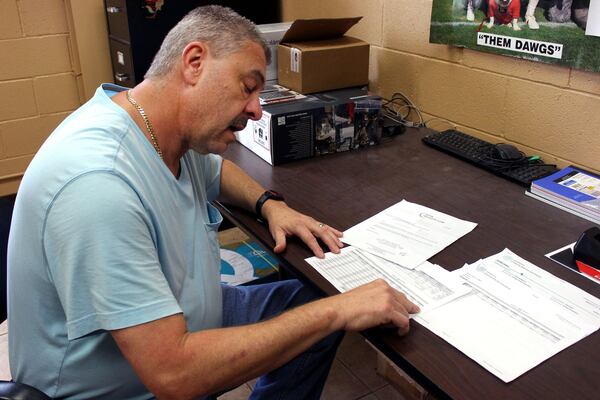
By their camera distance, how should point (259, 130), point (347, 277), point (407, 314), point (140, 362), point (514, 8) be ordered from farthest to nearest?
1. point (259, 130)
2. point (514, 8)
3. point (347, 277)
4. point (407, 314)
5. point (140, 362)

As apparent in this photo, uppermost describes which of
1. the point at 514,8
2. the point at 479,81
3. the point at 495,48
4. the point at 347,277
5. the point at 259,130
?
the point at 514,8

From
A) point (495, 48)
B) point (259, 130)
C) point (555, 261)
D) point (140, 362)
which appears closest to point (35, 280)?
point (140, 362)

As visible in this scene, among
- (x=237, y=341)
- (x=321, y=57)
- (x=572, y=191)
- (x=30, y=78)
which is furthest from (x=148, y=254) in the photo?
(x=30, y=78)

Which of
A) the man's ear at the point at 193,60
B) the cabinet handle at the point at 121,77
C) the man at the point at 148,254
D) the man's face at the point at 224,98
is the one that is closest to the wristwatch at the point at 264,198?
the man at the point at 148,254

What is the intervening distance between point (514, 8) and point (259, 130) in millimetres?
805

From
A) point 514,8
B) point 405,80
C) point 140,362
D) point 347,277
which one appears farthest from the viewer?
point 405,80

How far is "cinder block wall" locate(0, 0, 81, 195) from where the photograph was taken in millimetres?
2469

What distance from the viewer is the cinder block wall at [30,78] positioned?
2.47 metres

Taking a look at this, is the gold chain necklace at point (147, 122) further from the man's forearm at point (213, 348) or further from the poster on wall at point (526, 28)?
the poster on wall at point (526, 28)

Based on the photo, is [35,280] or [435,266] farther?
[435,266]

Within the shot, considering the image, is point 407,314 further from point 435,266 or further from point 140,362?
point 140,362

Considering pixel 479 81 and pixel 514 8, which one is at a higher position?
pixel 514 8

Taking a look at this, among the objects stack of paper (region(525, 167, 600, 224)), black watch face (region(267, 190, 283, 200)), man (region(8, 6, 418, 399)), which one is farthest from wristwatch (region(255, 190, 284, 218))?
stack of paper (region(525, 167, 600, 224))

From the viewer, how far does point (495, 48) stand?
1.58 metres
